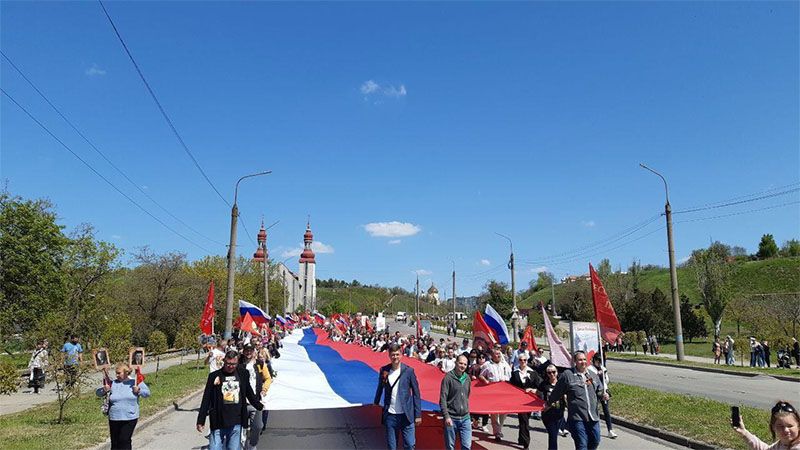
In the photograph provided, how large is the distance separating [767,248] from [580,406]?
119101 mm

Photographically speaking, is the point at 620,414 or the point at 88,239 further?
the point at 88,239

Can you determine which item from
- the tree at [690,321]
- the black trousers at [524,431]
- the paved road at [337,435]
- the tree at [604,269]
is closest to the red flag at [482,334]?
the paved road at [337,435]

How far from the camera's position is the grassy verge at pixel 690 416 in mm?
10352

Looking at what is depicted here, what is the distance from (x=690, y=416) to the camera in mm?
12242

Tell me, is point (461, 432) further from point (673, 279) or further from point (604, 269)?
point (604, 269)

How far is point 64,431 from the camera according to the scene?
1083cm

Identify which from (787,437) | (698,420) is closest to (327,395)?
(698,420)

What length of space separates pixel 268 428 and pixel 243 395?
15.2ft

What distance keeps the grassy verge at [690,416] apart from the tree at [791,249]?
106515 millimetres

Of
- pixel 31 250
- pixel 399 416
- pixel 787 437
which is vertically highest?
pixel 31 250

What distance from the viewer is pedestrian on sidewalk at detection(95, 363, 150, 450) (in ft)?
25.4

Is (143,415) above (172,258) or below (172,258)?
below

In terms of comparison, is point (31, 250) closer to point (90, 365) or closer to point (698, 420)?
point (90, 365)

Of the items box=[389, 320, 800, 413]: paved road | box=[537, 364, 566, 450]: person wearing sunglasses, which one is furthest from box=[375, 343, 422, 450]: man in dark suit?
box=[389, 320, 800, 413]: paved road
